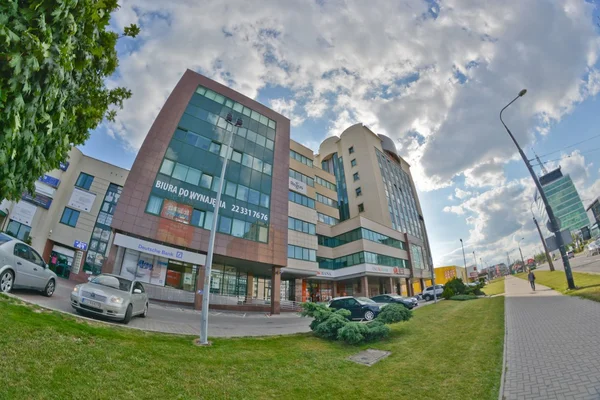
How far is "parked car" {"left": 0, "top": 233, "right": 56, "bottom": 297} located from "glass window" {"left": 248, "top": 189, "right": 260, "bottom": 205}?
1718 centimetres

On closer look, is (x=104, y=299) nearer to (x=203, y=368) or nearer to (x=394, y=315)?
(x=203, y=368)

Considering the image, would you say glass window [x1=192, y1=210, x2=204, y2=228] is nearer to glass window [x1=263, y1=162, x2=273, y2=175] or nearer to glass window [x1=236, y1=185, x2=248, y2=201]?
glass window [x1=236, y1=185, x2=248, y2=201]

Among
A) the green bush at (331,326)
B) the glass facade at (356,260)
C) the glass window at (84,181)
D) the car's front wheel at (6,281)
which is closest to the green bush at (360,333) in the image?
the green bush at (331,326)

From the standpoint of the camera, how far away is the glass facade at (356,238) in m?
39.8

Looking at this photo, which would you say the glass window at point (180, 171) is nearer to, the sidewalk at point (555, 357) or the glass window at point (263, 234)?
the glass window at point (263, 234)

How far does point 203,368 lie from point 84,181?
35930 mm

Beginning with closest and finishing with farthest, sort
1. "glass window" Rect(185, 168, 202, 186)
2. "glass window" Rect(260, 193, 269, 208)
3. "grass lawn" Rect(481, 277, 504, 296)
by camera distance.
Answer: "glass window" Rect(185, 168, 202, 186), "glass window" Rect(260, 193, 269, 208), "grass lawn" Rect(481, 277, 504, 296)

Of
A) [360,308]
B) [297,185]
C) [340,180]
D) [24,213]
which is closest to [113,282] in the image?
[360,308]

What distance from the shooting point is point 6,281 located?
8.88 m

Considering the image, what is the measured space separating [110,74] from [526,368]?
36.7 ft

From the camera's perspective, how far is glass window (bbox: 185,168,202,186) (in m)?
23.6

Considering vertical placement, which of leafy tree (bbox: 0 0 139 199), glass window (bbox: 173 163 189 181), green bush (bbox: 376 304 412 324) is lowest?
green bush (bbox: 376 304 412 324)

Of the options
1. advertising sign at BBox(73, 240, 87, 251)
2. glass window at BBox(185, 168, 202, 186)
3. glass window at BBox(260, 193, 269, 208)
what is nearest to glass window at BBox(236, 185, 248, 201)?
glass window at BBox(260, 193, 269, 208)

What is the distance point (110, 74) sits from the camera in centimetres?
565
